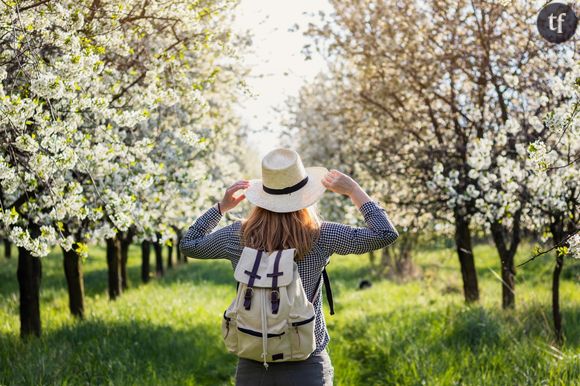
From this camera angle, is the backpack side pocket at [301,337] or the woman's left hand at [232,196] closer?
the backpack side pocket at [301,337]

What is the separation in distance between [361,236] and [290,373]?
78 centimetres

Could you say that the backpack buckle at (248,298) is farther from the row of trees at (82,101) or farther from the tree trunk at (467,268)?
the tree trunk at (467,268)

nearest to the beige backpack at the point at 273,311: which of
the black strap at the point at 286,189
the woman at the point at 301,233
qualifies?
the woman at the point at 301,233

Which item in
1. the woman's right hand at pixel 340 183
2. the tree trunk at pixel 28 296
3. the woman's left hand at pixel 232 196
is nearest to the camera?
the woman's right hand at pixel 340 183

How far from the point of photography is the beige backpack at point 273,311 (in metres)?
3.20

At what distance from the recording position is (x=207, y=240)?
12.0 ft

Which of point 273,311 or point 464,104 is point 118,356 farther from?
point 464,104

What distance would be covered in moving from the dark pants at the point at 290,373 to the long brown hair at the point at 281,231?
0.54 m

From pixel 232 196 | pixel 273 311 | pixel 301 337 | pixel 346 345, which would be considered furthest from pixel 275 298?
pixel 346 345

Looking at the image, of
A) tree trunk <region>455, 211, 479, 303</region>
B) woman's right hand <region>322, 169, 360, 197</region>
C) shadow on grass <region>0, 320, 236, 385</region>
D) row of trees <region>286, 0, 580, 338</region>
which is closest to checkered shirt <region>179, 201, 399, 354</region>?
woman's right hand <region>322, 169, 360, 197</region>

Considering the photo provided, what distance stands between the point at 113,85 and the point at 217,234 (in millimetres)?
3876

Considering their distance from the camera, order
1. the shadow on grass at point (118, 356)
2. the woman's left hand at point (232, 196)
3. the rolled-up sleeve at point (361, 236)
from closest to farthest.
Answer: the rolled-up sleeve at point (361, 236) → the woman's left hand at point (232, 196) → the shadow on grass at point (118, 356)

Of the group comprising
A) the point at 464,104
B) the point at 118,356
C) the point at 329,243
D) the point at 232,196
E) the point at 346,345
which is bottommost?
the point at 346,345

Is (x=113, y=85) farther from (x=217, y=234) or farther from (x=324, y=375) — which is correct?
(x=324, y=375)
